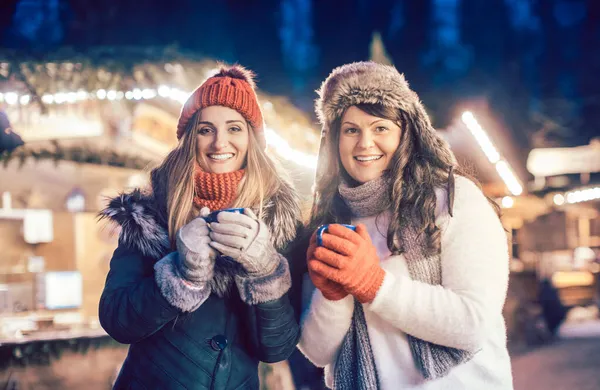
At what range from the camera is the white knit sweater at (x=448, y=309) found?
180 cm

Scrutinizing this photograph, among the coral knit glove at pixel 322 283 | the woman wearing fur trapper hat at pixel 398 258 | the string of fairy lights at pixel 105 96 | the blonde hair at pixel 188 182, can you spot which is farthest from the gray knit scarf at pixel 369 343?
the string of fairy lights at pixel 105 96

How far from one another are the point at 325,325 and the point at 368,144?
71 cm

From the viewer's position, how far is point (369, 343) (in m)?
2.02

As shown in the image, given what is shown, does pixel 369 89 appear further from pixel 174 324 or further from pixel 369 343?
pixel 174 324

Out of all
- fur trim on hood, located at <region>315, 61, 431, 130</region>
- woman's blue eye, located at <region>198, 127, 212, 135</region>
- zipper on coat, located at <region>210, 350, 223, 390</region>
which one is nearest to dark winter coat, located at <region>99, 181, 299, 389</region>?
zipper on coat, located at <region>210, 350, 223, 390</region>

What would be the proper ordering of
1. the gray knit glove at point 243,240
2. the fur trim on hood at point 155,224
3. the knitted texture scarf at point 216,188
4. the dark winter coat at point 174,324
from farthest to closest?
the knitted texture scarf at point 216,188 → the fur trim on hood at point 155,224 → the dark winter coat at point 174,324 → the gray knit glove at point 243,240

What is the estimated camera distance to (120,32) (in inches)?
336

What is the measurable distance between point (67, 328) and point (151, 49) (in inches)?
102

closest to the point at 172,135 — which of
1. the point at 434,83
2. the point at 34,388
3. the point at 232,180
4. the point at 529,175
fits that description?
the point at 34,388

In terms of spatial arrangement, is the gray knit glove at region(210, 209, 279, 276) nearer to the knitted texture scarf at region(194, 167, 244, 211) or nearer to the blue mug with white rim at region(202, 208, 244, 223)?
the blue mug with white rim at region(202, 208, 244, 223)

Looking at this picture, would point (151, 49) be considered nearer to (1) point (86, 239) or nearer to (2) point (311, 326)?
(1) point (86, 239)

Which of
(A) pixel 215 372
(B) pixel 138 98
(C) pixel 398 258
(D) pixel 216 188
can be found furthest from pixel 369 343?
(B) pixel 138 98

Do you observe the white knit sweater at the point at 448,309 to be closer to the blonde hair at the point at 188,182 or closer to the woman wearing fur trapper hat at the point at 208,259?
the woman wearing fur trapper hat at the point at 208,259

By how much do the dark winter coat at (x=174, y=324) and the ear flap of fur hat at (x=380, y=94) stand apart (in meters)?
0.59
